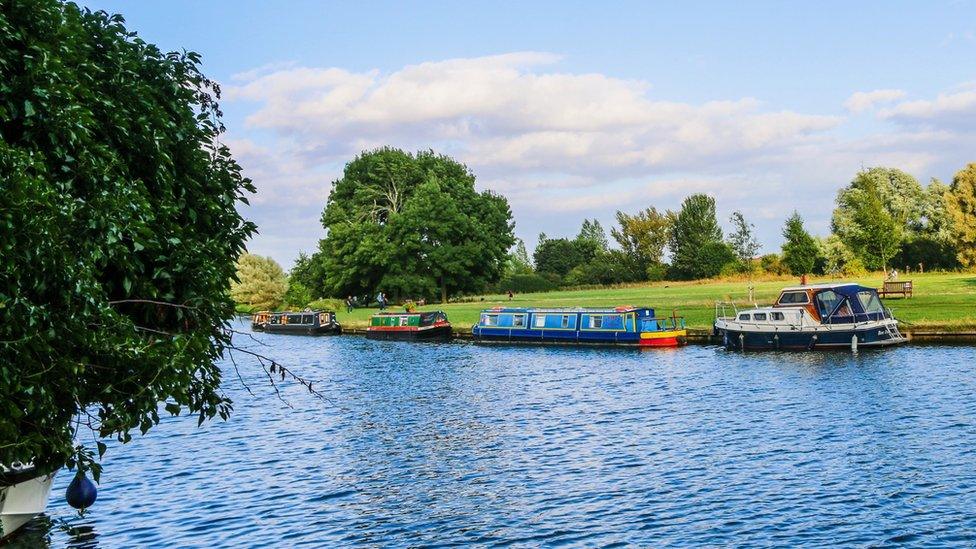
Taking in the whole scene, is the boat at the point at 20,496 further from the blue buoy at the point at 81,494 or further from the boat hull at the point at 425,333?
the boat hull at the point at 425,333

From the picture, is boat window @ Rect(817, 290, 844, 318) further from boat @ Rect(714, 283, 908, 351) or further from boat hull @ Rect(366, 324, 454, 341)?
boat hull @ Rect(366, 324, 454, 341)

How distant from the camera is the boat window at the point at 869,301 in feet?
180

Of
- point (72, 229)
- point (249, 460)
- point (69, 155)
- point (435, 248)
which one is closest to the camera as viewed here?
point (72, 229)

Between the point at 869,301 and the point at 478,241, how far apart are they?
203 ft

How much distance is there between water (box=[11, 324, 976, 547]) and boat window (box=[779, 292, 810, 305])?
8494mm

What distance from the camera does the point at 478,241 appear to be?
368ft

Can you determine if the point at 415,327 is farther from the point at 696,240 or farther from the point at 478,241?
the point at 696,240

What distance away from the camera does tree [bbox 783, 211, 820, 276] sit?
112 m

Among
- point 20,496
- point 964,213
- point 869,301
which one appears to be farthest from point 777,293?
point 20,496

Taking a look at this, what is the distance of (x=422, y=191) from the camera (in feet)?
370

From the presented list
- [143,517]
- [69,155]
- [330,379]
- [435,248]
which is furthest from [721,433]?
[435,248]

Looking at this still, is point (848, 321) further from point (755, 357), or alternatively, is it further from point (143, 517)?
point (143, 517)

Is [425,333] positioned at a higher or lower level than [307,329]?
lower

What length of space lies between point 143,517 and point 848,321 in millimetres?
42893
